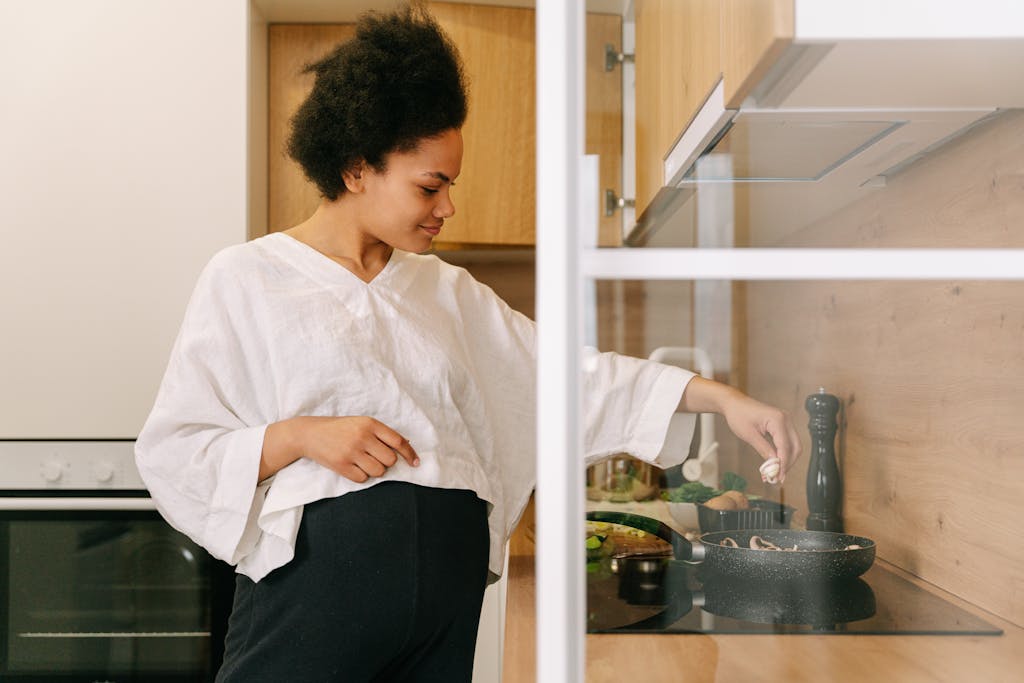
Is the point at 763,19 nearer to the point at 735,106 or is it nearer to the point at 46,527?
the point at 735,106

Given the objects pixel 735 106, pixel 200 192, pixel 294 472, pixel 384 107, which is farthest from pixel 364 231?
pixel 200 192

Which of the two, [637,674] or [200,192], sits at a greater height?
[200,192]

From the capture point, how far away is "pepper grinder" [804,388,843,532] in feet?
2.08

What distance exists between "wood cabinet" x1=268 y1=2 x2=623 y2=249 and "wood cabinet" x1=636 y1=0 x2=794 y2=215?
1.29 meters

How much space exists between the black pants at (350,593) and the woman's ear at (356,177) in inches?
14.9

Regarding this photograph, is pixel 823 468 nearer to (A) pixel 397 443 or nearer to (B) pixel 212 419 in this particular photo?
(A) pixel 397 443

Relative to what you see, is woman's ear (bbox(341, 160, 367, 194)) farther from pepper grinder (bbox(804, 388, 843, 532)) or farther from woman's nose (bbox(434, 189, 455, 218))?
pepper grinder (bbox(804, 388, 843, 532))

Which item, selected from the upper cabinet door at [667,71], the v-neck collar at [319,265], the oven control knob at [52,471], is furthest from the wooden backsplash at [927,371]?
the oven control knob at [52,471]

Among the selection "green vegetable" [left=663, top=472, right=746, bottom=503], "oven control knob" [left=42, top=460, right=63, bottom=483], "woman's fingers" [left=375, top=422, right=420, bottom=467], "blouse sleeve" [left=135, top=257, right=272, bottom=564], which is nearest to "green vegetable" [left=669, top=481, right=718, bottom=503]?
"green vegetable" [left=663, top=472, right=746, bottom=503]

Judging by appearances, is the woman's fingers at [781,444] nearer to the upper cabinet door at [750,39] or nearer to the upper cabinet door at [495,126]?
the upper cabinet door at [750,39]

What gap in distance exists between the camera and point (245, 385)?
1.11 metres

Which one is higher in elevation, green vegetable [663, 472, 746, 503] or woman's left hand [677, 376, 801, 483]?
woman's left hand [677, 376, 801, 483]

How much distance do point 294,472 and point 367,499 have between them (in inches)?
3.4

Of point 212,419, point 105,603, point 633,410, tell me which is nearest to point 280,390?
point 212,419
